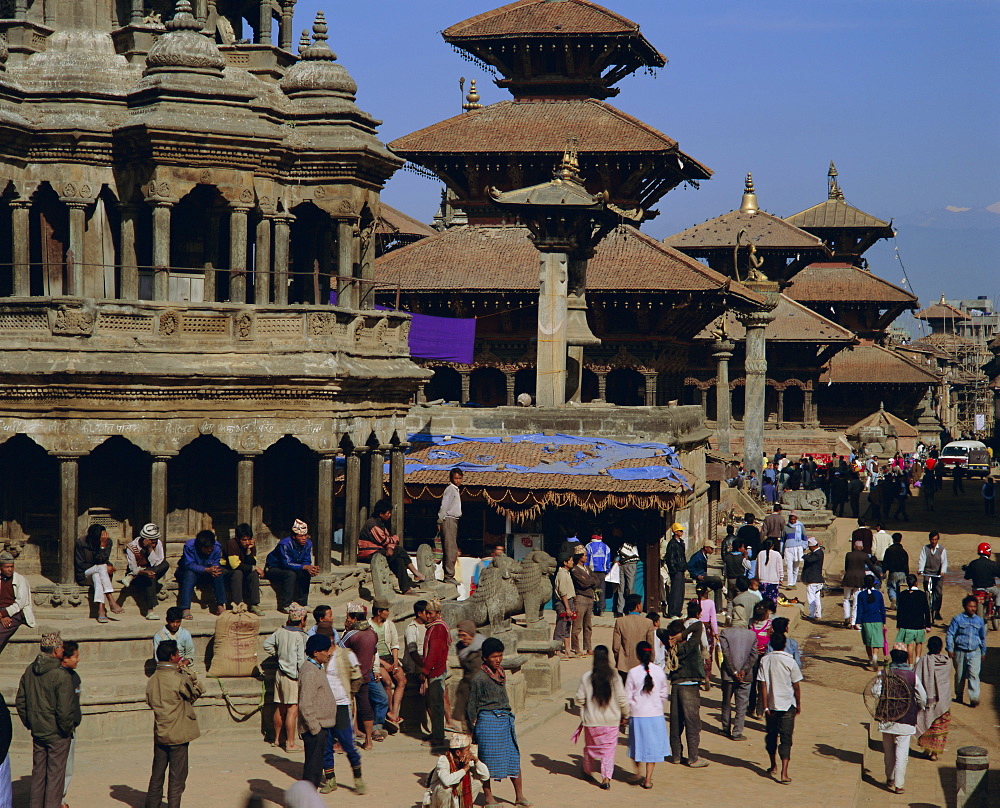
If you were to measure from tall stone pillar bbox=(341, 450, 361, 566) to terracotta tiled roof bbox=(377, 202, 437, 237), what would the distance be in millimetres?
28876

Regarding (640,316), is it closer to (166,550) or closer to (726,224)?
(726,224)

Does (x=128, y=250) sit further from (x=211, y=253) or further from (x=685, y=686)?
(x=685, y=686)

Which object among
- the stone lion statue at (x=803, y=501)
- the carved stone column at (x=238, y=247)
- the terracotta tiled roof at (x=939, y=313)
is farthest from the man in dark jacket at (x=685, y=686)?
the terracotta tiled roof at (x=939, y=313)

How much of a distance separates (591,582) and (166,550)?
6102 mm

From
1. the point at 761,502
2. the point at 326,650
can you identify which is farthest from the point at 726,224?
the point at 326,650

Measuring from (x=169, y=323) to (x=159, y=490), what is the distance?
2278 mm

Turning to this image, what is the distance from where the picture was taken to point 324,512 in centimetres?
1867

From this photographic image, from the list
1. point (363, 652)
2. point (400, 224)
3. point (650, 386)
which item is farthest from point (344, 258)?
point (400, 224)

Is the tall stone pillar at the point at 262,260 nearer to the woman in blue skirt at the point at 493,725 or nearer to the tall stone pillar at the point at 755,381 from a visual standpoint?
the woman in blue skirt at the point at 493,725


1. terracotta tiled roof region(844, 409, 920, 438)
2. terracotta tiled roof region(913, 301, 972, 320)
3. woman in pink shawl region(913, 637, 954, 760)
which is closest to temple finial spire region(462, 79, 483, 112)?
terracotta tiled roof region(844, 409, 920, 438)

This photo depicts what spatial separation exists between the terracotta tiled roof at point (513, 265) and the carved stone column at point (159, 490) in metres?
22.7

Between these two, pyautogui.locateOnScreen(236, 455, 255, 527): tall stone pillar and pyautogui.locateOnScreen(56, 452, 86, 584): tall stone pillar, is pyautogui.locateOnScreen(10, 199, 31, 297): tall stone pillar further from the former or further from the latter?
pyautogui.locateOnScreen(236, 455, 255, 527): tall stone pillar

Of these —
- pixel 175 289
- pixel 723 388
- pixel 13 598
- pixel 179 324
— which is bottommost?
pixel 13 598

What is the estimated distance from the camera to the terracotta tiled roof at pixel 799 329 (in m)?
53.8
